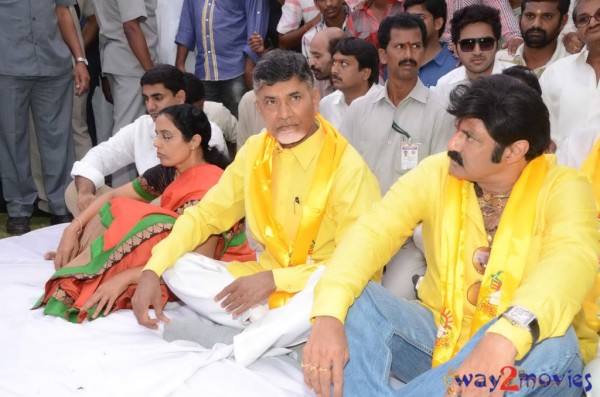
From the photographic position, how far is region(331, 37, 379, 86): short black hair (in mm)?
Result: 4879

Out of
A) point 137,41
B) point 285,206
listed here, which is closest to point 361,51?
point 285,206

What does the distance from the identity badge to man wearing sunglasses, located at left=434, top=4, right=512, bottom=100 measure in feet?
1.82

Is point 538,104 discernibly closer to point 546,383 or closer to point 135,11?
point 546,383

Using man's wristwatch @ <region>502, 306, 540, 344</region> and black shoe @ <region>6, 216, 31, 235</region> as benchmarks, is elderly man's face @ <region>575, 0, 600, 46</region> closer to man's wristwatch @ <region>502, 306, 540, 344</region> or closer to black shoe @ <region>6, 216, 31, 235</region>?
man's wristwatch @ <region>502, 306, 540, 344</region>

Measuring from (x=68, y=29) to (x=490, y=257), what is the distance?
4561 millimetres

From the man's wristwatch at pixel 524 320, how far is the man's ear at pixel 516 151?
0.60 meters

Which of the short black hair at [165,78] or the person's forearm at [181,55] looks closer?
the short black hair at [165,78]

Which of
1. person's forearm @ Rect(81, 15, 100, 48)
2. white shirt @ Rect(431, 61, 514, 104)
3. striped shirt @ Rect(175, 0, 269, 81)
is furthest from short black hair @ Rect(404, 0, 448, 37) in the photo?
person's forearm @ Rect(81, 15, 100, 48)

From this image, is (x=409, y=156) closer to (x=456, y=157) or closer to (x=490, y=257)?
(x=456, y=157)

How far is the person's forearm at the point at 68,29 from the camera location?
5975mm

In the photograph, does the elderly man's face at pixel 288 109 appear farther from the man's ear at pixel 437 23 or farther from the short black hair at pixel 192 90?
the man's ear at pixel 437 23

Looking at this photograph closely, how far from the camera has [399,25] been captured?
440 centimetres

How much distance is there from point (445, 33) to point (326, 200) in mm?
2579

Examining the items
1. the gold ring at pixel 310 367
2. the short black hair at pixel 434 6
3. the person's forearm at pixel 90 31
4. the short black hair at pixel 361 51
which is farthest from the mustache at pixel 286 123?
the person's forearm at pixel 90 31
